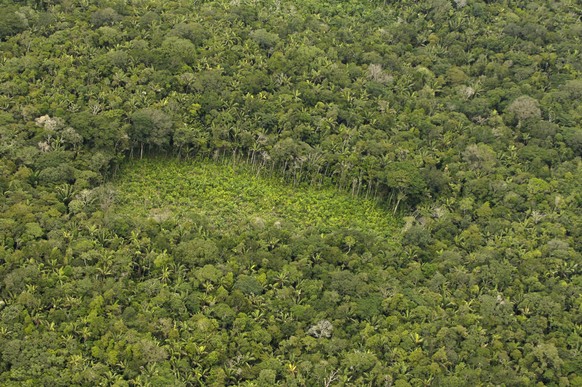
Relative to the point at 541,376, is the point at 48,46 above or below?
above

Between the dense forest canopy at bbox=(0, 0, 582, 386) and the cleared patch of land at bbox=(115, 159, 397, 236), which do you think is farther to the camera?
the cleared patch of land at bbox=(115, 159, 397, 236)

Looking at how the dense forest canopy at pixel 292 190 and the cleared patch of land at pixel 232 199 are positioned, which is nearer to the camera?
the dense forest canopy at pixel 292 190

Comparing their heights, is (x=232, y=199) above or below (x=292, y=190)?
below

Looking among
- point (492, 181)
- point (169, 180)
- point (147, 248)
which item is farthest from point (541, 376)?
point (169, 180)

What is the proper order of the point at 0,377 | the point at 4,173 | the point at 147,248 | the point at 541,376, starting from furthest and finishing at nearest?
the point at 4,173, the point at 147,248, the point at 541,376, the point at 0,377

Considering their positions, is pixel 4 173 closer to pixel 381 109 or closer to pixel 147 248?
pixel 147 248

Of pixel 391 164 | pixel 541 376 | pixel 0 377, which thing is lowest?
pixel 0 377

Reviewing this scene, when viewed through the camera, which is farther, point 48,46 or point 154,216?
point 48,46

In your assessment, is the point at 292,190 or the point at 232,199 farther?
the point at 292,190
